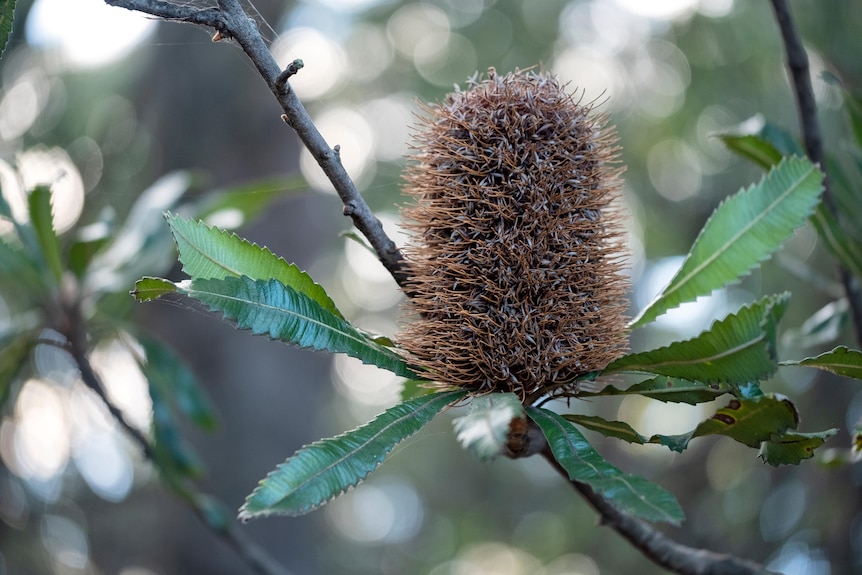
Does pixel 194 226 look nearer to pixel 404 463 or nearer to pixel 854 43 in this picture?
pixel 854 43

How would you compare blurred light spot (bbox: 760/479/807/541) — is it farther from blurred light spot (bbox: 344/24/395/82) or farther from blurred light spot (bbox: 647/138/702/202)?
blurred light spot (bbox: 344/24/395/82)

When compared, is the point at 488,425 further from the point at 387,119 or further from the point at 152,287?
the point at 387,119

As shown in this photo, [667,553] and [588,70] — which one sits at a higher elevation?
[588,70]

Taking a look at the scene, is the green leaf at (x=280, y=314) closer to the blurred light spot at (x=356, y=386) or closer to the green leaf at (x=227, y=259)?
the green leaf at (x=227, y=259)

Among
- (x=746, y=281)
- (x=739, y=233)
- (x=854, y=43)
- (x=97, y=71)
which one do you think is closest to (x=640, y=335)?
(x=746, y=281)

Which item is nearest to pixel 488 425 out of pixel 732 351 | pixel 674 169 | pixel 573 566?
pixel 732 351
